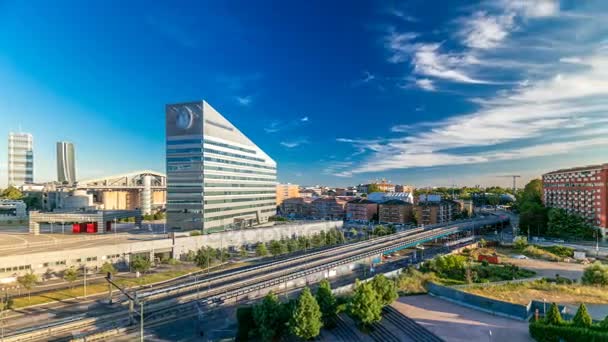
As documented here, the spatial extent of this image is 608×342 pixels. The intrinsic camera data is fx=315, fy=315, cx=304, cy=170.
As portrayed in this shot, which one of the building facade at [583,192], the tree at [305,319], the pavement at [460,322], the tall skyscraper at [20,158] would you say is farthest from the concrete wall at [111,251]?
the tall skyscraper at [20,158]

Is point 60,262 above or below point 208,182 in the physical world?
below

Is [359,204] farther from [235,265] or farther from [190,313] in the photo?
[190,313]

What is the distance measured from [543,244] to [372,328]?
67.1m

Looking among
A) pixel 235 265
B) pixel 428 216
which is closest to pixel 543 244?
pixel 428 216

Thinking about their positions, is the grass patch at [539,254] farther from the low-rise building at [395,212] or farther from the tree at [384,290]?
the tree at [384,290]

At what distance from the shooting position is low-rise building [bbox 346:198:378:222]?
4892 inches

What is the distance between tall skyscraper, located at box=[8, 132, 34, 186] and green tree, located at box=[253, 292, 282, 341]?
602 ft

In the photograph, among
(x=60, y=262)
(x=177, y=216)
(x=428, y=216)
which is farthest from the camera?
(x=428, y=216)

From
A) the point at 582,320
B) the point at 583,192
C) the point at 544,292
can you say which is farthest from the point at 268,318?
the point at 583,192

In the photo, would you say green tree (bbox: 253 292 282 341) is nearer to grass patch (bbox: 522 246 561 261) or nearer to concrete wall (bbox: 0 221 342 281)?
concrete wall (bbox: 0 221 342 281)

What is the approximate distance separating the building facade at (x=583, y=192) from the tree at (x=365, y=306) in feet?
265

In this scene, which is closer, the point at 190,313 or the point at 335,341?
the point at 335,341

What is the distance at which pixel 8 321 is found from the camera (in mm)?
30422

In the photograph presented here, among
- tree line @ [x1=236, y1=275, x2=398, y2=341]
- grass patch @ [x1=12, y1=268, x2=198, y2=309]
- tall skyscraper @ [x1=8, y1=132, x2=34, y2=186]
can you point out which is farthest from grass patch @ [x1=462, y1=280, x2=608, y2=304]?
tall skyscraper @ [x1=8, y1=132, x2=34, y2=186]
